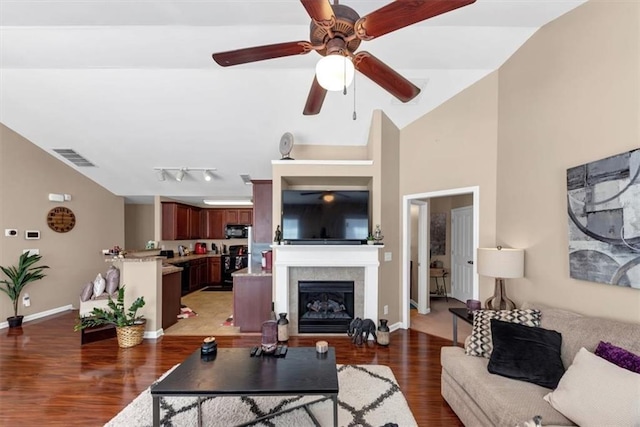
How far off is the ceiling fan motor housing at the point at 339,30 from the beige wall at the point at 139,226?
24.6 ft

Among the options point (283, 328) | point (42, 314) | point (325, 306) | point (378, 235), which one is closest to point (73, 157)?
point (42, 314)

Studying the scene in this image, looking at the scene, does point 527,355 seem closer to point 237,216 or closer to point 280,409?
point 280,409

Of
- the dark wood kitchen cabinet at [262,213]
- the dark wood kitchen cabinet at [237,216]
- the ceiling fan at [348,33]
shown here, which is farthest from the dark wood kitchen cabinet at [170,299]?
the ceiling fan at [348,33]

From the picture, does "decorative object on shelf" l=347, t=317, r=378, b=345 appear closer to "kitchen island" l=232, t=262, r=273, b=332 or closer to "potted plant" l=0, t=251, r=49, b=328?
"kitchen island" l=232, t=262, r=273, b=332

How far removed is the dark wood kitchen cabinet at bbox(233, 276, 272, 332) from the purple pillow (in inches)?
136

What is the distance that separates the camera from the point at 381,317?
404cm

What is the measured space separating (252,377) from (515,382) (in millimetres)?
1751

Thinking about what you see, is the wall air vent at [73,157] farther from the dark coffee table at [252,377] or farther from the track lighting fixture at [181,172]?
the dark coffee table at [252,377]

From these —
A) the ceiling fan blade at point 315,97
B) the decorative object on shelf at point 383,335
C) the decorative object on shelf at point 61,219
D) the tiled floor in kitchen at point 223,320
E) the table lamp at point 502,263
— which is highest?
the ceiling fan blade at point 315,97

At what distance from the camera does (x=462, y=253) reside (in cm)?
592

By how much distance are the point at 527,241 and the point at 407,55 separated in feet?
7.36

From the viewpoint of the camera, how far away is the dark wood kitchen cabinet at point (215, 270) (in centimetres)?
763

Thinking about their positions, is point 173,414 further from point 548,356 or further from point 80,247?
point 80,247

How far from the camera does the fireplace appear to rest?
4027 millimetres
